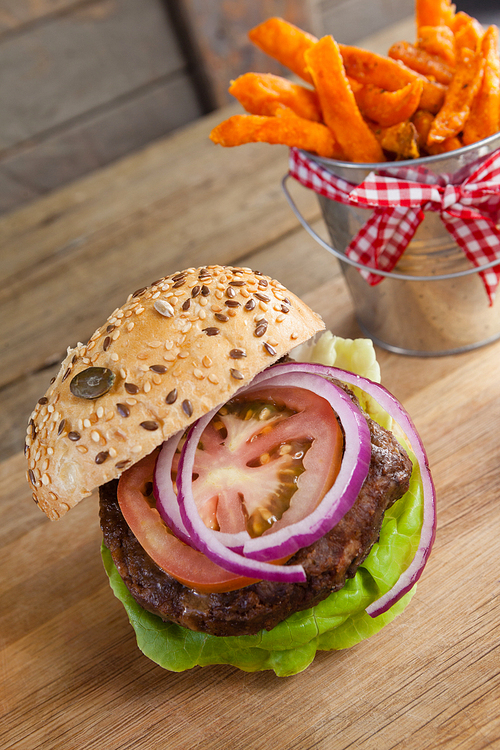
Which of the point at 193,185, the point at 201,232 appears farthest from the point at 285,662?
the point at 193,185

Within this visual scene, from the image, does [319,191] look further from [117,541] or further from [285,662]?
[285,662]

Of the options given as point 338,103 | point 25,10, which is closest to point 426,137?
point 338,103

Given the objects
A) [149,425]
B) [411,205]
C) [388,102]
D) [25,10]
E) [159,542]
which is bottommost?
[159,542]

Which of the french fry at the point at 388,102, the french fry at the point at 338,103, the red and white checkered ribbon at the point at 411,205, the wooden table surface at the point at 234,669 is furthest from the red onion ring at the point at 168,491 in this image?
the french fry at the point at 388,102

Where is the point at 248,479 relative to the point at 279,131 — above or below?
below

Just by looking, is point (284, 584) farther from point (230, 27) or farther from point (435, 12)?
point (230, 27)

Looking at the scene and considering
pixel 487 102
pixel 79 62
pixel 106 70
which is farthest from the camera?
pixel 106 70

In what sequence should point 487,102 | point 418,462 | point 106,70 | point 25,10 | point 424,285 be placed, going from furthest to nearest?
point 106,70
point 25,10
point 424,285
point 487,102
point 418,462
